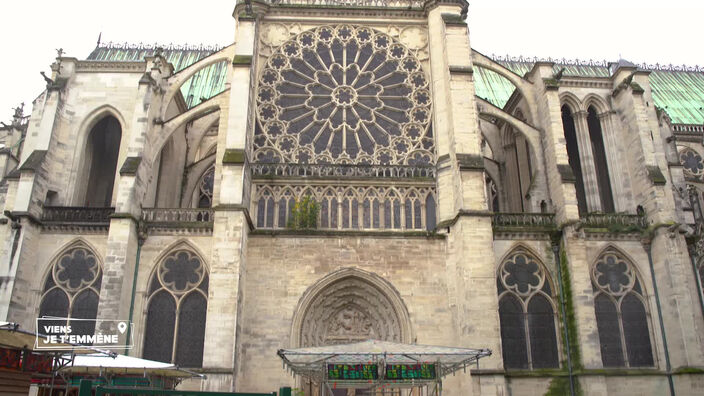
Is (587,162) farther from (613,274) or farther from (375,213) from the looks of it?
(375,213)

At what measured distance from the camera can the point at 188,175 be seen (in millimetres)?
23609

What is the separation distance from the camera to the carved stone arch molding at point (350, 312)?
60.6 ft

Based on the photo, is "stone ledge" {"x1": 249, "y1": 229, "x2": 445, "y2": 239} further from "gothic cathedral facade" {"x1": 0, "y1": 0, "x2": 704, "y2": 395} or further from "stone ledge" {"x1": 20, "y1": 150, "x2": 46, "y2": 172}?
"stone ledge" {"x1": 20, "y1": 150, "x2": 46, "y2": 172}

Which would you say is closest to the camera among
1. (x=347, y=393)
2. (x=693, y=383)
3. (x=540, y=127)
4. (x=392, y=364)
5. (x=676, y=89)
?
(x=392, y=364)

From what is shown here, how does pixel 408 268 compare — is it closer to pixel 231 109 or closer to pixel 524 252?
pixel 524 252

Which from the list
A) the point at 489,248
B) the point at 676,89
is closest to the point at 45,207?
the point at 489,248

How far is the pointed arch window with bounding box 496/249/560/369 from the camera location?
60.9 ft

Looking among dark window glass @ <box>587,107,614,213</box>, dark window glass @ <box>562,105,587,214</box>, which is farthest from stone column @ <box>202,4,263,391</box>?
dark window glass @ <box>587,107,614,213</box>

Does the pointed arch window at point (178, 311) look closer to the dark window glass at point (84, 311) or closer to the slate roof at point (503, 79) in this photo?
the dark window glass at point (84, 311)

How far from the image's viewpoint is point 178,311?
18.5 meters

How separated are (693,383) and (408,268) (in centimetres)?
909

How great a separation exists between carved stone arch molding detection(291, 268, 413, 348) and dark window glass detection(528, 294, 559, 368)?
4.07 m

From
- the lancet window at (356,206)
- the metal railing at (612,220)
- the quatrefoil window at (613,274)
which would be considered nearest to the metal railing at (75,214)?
the lancet window at (356,206)

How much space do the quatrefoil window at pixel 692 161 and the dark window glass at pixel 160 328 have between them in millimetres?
25197
